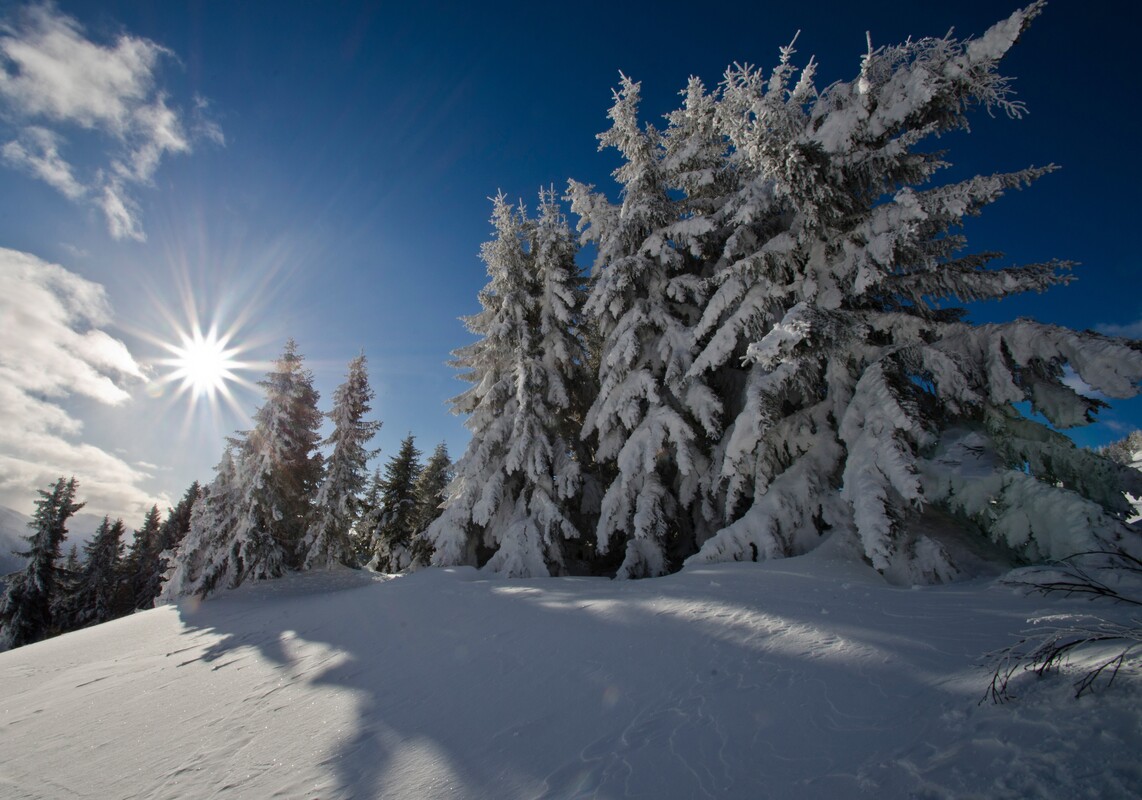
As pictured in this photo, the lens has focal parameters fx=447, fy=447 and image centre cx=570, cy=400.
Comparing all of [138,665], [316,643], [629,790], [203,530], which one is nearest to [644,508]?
[316,643]

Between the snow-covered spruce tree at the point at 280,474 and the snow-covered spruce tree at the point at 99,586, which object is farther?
the snow-covered spruce tree at the point at 99,586

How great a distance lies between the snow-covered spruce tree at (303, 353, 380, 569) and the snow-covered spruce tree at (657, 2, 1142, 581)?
59.0 ft

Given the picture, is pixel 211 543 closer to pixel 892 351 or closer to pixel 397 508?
pixel 397 508

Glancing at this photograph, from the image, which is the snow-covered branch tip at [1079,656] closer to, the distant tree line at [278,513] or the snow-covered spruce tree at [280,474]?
the distant tree line at [278,513]

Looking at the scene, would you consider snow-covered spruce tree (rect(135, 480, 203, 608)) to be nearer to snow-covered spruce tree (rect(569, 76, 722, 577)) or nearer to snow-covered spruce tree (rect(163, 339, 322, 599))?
snow-covered spruce tree (rect(163, 339, 322, 599))

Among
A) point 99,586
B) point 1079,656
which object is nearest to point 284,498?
point 1079,656

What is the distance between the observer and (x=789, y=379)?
7695mm

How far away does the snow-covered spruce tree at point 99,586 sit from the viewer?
31500mm

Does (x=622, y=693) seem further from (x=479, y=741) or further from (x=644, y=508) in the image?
(x=644, y=508)

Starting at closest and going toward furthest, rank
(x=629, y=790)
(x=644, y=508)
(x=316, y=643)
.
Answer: (x=629, y=790) → (x=316, y=643) → (x=644, y=508)

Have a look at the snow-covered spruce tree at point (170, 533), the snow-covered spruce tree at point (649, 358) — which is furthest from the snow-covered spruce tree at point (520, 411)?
the snow-covered spruce tree at point (170, 533)

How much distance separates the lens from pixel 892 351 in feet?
21.6

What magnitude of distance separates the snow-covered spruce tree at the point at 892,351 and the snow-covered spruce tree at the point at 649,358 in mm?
1447

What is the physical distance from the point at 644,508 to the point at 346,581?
510 inches
